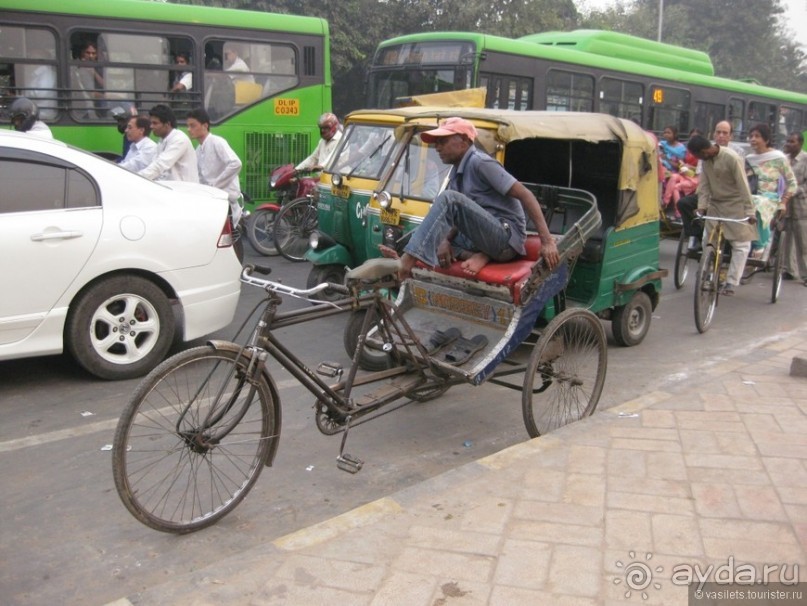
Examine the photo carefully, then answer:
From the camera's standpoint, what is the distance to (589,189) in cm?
723

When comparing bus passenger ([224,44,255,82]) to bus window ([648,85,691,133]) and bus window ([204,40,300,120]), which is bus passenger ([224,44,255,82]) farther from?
bus window ([648,85,691,133])

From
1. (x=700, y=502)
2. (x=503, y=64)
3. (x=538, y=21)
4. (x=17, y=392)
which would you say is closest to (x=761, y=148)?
(x=503, y=64)

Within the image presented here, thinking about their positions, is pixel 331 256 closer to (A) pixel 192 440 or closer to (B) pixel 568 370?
(B) pixel 568 370

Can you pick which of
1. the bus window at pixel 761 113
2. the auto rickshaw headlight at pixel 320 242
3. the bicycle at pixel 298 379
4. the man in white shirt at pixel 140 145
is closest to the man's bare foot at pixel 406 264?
the bicycle at pixel 298 379

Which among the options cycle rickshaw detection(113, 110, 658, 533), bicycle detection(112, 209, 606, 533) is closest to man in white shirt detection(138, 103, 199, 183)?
cycle rickshaw detection(113, 110, 658, 533)

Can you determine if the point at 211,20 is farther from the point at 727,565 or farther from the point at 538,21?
the point at 538,21

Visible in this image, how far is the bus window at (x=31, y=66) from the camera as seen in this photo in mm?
Result: 9656

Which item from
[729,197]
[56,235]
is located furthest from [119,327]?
[729,197]

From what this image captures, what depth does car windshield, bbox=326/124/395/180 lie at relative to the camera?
7164mm

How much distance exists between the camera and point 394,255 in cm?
505

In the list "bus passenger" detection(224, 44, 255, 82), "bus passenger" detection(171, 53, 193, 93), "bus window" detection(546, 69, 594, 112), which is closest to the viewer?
"bus passenger" detection(171, 53, 193, 93)

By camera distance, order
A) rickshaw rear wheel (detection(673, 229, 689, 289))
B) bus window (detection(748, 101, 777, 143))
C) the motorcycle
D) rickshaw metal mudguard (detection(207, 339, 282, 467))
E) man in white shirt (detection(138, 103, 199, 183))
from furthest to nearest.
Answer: bus window (detection(748, 101, 777, 143)), the motorcycle, rickshaw rear wheel (detection(673, 229, 689, 289)), man in white shirt (detection(138, 103, 199, 183)), rickshaw metal mudguard (detection(207, 339, 282, 467))

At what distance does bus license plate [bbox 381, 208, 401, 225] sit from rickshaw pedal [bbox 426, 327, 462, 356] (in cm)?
173

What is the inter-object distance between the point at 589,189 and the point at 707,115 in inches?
433
